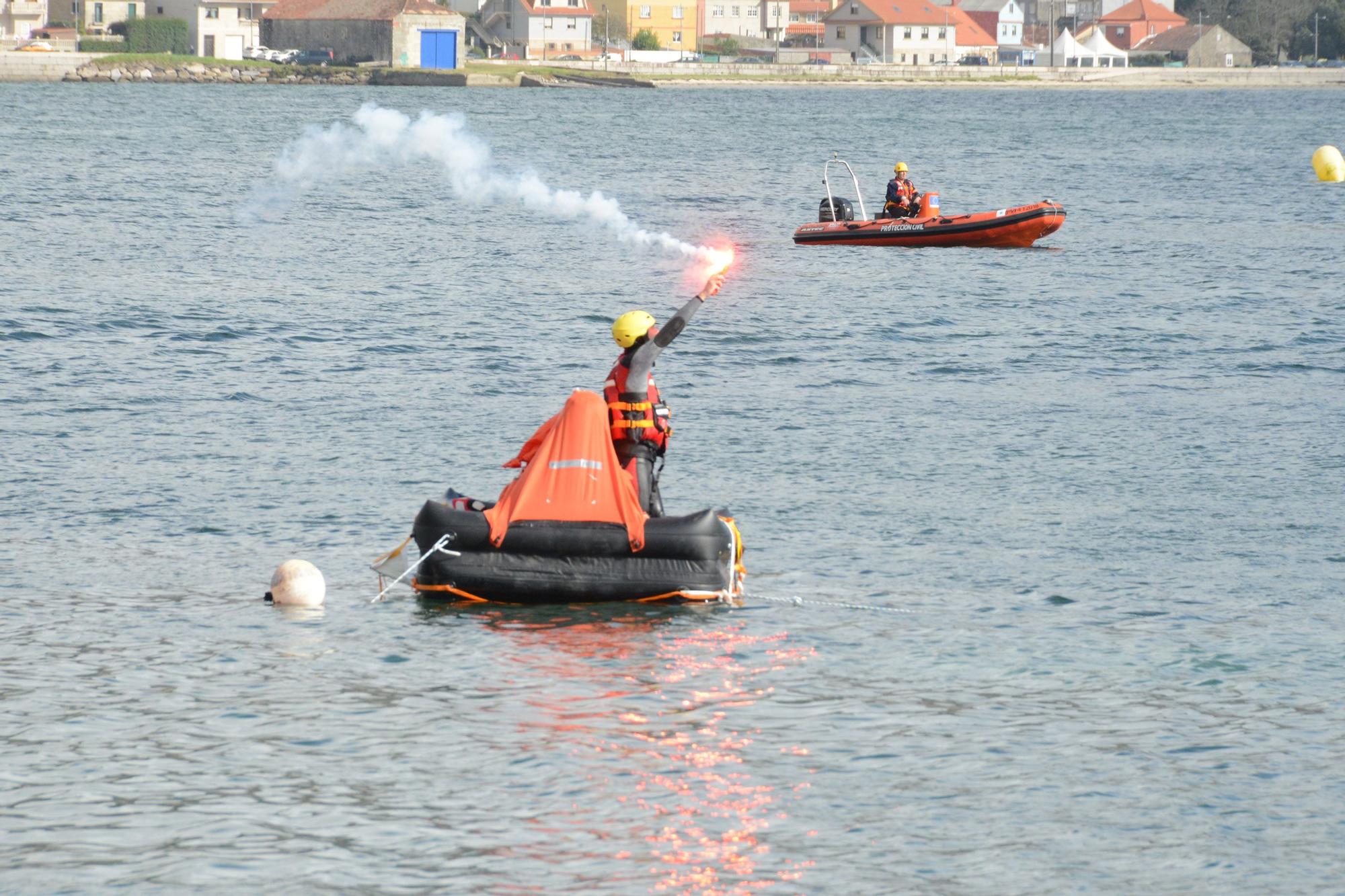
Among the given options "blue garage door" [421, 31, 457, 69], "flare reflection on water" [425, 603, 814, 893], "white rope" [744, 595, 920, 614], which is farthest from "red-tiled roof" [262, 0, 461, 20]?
"flare reflection on water" [425, 603, 814, 893]

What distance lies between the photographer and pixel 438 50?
141375 mm

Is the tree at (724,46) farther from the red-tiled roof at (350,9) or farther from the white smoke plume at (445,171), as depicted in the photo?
the white smoke plume at (445,171)

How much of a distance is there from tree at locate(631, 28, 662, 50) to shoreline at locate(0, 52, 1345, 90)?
1021 centimetres

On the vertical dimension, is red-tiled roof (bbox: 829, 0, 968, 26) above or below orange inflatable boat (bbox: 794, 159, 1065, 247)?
above

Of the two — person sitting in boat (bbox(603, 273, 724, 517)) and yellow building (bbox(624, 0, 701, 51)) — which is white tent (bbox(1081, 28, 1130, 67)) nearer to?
yellow building (bbox(624, 0, 701, 51))

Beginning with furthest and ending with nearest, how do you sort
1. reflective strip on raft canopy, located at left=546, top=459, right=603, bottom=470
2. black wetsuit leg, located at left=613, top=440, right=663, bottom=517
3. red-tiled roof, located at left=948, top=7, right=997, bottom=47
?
red-tiled roof, located at left=948, top=7, right=997, bottom=47 → black wetsuit leg, located at left=613, top=440, right=663, bottom=517 → reflective strip on raft canopy, located at left=546, top=459, right=603, bottom=470

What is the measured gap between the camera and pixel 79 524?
50.5ft

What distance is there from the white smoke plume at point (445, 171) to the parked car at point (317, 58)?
6103cm

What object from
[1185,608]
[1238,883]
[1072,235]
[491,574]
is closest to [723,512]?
[491,574]

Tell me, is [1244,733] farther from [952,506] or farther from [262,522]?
[262,522]

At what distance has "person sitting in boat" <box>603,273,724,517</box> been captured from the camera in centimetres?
1296

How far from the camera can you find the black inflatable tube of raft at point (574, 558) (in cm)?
1243

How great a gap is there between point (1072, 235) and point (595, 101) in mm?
85899

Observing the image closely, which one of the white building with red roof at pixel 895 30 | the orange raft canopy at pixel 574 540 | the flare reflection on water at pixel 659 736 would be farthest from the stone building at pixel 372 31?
the flare reflection on water at pixel 659 736
